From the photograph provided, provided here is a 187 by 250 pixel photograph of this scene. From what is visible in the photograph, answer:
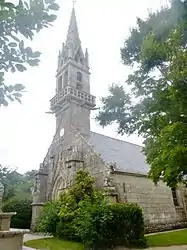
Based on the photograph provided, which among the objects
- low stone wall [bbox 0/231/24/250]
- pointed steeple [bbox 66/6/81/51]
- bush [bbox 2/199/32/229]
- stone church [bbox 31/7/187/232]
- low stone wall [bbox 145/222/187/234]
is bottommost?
low stone wall [bbox 145/222/187/234]

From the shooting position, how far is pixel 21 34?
249 cm

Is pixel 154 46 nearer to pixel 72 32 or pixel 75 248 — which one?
pixel 75 248

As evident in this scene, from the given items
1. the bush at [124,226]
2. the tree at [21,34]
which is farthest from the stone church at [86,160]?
the tree at [21,34]

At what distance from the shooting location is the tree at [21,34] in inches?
94.0

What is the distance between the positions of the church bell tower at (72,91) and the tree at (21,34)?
21341 mm

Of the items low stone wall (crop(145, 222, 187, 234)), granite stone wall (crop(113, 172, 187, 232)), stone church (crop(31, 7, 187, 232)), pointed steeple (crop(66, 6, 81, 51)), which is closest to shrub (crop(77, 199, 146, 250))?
stone church (crop(31, 7, 187, 232))

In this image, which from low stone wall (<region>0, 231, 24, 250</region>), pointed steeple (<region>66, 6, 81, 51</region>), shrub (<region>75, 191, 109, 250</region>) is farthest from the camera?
pointed steeple (<region>66, 6, 81, 51</region>)

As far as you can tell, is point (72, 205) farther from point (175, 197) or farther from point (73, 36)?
point (73, 36)

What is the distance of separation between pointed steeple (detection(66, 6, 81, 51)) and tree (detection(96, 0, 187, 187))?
20759 millimetres

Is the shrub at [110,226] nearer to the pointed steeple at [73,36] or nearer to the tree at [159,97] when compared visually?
the tree at [159,97]

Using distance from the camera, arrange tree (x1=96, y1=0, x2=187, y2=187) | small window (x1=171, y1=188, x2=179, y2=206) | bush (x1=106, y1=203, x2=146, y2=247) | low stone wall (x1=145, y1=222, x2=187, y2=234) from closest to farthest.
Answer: tree (x1=96, y1=0, x2=187, y2=187) < bush (x1=106, y1=203, x2=146, y2=247) < low stone wall (x1=145, y1=222, x2=187, y2=234) < small window (x1=171, y1=188, x2=179, y2=206)

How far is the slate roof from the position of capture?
19.3 metres

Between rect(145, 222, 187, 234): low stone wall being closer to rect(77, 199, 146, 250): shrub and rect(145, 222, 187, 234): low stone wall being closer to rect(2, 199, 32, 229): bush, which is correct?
rect(77, 199, 146, 250): shrub

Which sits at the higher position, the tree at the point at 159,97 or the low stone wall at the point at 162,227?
the tree at the point at 159,97
